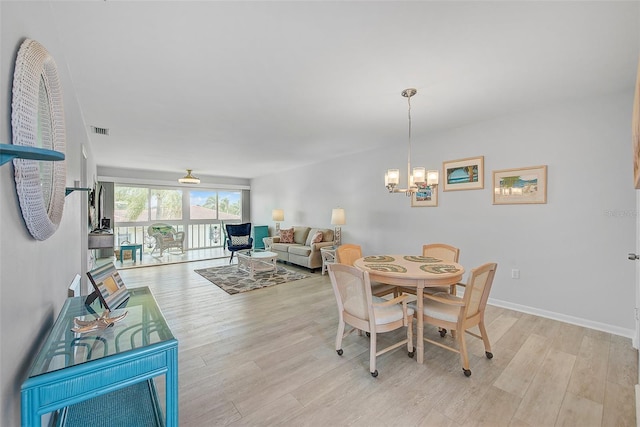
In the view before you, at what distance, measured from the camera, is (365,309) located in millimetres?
2131

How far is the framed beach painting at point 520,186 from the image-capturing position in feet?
10.1

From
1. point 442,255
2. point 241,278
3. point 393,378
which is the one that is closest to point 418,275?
point 393,378

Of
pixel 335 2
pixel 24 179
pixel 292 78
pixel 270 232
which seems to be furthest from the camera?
pixel 270 232

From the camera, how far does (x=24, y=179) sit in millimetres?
855

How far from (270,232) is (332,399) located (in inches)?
260

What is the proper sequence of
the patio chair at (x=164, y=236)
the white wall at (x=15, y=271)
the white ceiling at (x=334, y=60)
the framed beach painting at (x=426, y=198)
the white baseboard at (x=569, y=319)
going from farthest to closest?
the patio chair at (x=164, y=236), the framed beach painting at (x=426, y=198), the white baseboard at (x=569, y=319), the white ceiling at (x=334, y=60), the white wall at (x=15, y=271)

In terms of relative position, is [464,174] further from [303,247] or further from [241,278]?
[241,278]

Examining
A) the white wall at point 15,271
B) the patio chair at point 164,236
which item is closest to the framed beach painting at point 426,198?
the white wall at point 15,271

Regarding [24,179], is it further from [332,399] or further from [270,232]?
[270,232]

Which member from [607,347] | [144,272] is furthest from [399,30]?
[144,272]

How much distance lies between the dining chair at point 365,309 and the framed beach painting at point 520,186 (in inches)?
84.2

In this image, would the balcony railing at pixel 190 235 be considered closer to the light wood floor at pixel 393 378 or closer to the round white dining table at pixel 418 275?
the light wood floor at pixel 393 378

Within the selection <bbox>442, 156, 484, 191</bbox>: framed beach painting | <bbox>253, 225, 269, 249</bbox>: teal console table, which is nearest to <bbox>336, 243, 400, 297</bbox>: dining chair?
<bbox>442, 156, 484, 191</bbox>: framed beach painting

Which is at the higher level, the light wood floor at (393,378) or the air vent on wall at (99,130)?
the air vent on wall at (99,130)
